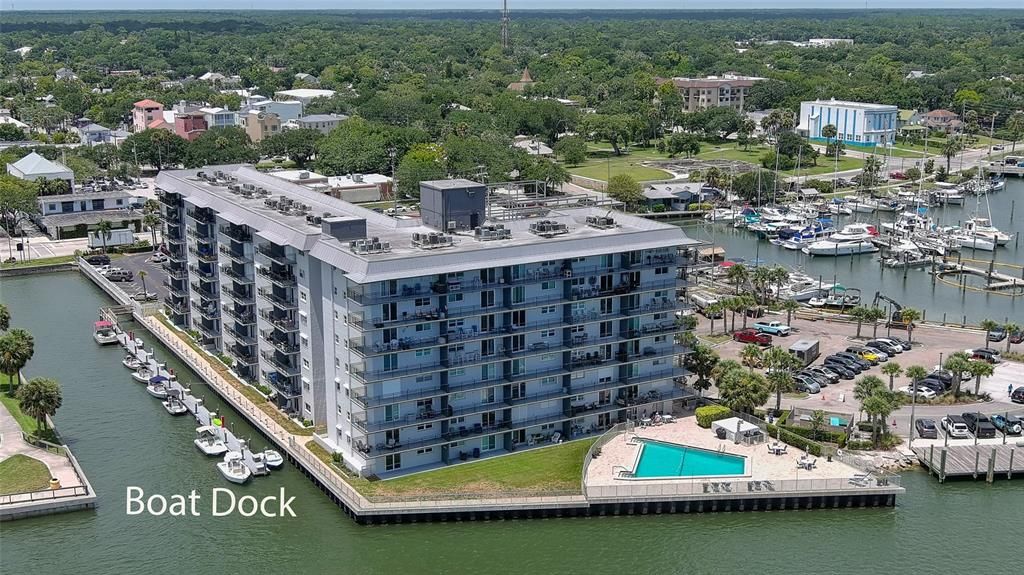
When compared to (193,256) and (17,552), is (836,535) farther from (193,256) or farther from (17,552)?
(193,256)

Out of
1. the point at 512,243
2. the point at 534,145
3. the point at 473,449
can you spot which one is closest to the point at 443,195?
the point at 512,243

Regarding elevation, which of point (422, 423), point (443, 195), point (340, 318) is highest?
point (443, 195)

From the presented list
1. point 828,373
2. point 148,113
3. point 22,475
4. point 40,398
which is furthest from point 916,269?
point 148,113

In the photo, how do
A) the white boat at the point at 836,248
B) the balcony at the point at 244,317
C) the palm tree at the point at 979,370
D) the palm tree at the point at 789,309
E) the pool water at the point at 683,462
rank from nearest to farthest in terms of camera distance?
the pool water at the point at 683,462 < the palm tree at the point at 979,370 < the balcony at the point at 244,317 < the palm tree at the point at 789,309 < the white boat at the point at 836,248

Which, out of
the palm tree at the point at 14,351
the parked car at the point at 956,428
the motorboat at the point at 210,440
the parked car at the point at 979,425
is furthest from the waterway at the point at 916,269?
the palm tree at the point at 14,351

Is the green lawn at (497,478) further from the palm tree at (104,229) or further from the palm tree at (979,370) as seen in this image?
the palm tree at (104,229)

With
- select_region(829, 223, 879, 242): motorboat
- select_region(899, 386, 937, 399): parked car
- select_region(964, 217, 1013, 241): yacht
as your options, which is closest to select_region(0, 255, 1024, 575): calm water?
select_region(899, 386, 937, 399): parked car

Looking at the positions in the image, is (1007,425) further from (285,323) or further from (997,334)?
(285,323)
